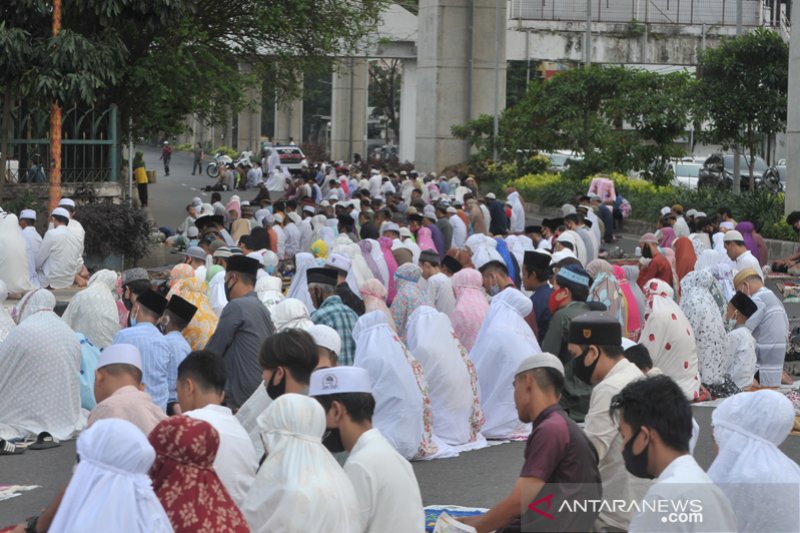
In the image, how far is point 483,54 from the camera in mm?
44844

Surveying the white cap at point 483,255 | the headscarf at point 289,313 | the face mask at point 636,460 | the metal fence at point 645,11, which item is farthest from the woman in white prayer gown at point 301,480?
the metal fence at point 645,11

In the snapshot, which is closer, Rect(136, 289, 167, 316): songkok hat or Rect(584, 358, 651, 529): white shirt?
Rect(584, 358, 651, 529): white shirt

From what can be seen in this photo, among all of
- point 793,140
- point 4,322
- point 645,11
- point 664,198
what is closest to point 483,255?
point 4,322

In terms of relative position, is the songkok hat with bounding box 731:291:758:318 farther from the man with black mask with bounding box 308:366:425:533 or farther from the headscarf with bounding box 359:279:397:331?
the man with black mask with bounding box 308:366:425:533

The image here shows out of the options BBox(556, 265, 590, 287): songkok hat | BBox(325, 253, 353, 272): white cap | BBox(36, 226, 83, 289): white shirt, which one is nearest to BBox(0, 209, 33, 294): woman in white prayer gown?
BBox(36, 226, 83, 289): white shirt

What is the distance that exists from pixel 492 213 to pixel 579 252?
717 cm

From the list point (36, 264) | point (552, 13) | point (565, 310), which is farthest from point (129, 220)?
point (552, 13)

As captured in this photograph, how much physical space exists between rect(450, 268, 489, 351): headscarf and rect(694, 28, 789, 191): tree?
1710 cm

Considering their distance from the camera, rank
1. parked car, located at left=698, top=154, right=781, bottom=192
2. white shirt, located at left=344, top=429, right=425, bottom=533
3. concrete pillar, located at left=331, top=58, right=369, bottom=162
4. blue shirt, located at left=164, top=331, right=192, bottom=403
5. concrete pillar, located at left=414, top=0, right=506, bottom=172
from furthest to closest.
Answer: concrete pillar, located at left=331, top=58, right=369, bottom=162, concrete pillar, located at left=414, top=0, right=506, bottom=172, parked car, located at left=698, top=154, right=781, bottom=192, blue shirt, located at left=164, top=331, right=192, bottom=403, white shirt, located at left=344, top=429, right=425, bottom=533

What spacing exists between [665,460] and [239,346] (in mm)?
5422

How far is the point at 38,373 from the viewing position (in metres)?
11.3

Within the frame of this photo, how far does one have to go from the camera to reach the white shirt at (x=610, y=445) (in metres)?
6.87

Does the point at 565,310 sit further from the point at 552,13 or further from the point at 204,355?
the point at 552,13

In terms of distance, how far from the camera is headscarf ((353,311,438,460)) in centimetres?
997
